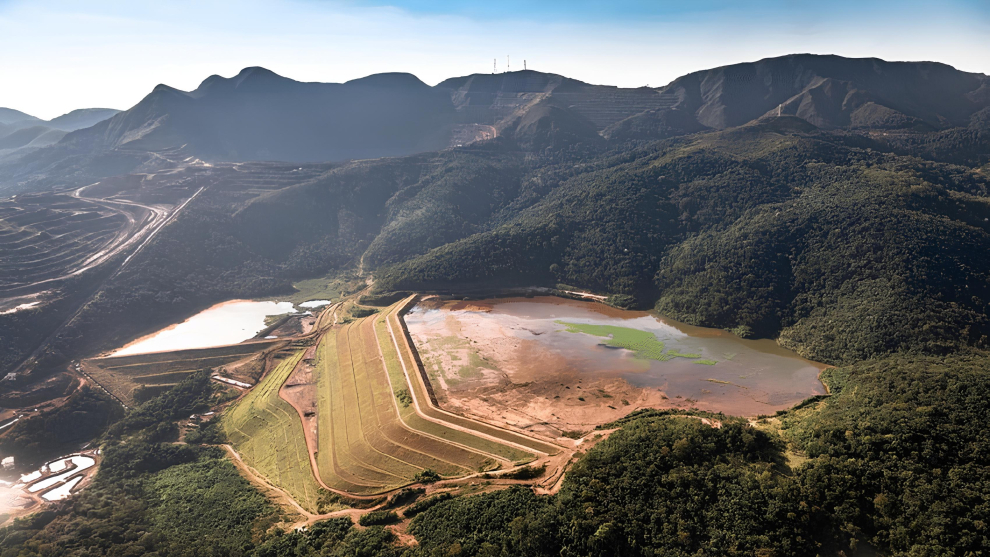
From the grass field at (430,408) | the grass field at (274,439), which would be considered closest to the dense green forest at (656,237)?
the grass field at (430,408)

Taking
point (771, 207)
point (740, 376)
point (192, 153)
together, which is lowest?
point (740, 376)

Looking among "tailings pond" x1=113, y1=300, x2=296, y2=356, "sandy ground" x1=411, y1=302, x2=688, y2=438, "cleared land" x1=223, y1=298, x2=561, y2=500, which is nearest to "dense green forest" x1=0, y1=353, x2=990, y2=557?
"cleared land" x1=223, y1=298, x2=561, y2=500

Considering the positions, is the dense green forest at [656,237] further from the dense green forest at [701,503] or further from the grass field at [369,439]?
the grass field at [369,439]

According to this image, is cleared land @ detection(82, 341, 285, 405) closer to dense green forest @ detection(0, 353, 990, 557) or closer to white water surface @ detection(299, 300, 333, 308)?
white water surface @ detection(299, 300, 333, 308)

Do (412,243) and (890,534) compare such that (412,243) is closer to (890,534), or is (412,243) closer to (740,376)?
(740,376)

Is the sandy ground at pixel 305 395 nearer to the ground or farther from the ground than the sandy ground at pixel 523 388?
nearer to the ground

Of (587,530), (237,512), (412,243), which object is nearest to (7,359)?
(237,512)
